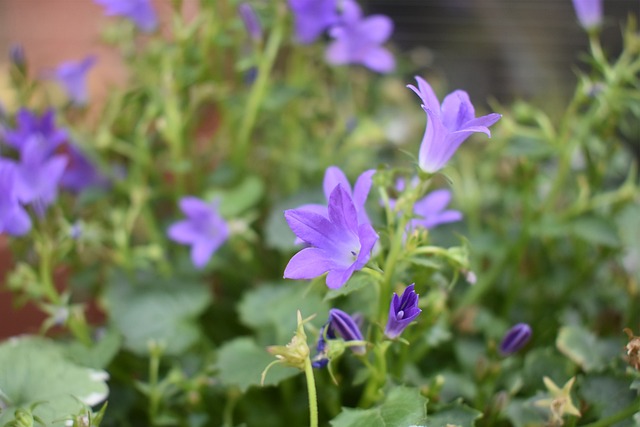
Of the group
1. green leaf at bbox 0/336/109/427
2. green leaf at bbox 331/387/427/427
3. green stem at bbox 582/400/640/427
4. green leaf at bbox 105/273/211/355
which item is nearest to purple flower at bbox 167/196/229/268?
green leaf at bbox 105/273/211/355

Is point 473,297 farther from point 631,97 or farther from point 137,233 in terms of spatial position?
point 137,233

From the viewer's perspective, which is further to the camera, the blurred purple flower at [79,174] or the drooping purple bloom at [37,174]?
the blurred purple flower at [79,174]

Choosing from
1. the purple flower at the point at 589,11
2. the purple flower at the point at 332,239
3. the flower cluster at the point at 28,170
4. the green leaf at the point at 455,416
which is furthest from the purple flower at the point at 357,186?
the purple flower at the point at 589,11

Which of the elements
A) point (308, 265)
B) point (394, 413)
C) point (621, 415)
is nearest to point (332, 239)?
point (308, 265)

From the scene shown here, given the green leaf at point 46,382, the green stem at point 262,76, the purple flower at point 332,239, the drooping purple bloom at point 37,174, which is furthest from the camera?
the green stem at point 262,76

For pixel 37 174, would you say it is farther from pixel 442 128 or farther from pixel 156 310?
pixel 442 128

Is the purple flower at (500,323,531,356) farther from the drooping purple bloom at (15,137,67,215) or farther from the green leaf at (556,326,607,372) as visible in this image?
the drooping purple bloom at (15,137,67,215)

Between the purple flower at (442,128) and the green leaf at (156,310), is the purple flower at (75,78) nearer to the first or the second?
the green leaf at (156,310)
